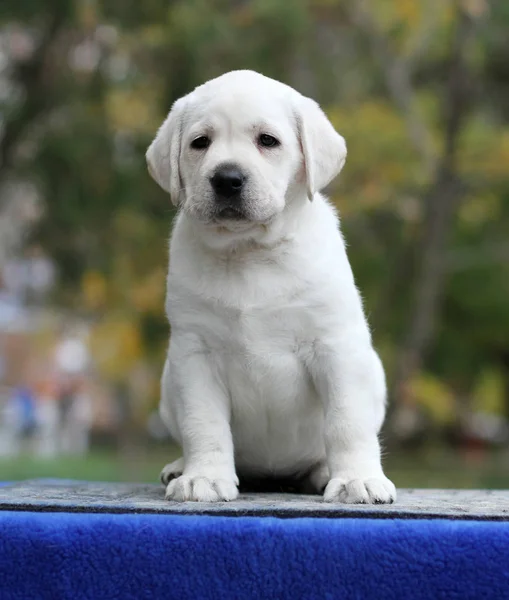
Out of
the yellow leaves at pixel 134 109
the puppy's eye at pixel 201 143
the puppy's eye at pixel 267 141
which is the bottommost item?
the puppy's eye at pixel 267 141

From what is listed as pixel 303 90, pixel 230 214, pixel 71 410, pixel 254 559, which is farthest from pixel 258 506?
pixel 71 410

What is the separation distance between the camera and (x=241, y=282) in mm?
3535

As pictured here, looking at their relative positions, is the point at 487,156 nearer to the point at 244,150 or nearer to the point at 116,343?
the point at 116,343

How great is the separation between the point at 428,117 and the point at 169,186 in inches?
382

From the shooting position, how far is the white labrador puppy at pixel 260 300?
3416 mm

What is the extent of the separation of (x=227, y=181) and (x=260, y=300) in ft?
1.40

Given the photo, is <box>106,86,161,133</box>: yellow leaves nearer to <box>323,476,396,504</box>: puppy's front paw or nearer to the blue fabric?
<box>323,476,396,504</box>: puppy's front paw

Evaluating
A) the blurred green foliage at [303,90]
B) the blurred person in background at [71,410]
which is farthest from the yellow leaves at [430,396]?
the blurred person in background at [71,410]

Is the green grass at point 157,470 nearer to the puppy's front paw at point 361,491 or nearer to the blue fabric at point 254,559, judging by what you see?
the puppy's front paw at point 361,491

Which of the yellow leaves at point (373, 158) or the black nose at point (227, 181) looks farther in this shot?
the yellow leaves at point (373, 158)

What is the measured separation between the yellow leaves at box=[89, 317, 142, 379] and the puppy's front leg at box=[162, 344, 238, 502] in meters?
9.29

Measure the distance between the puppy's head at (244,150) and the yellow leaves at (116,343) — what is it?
922cm

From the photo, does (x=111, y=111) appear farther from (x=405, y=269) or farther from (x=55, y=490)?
(x=55, y=490)

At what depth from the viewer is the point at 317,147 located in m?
3.63
